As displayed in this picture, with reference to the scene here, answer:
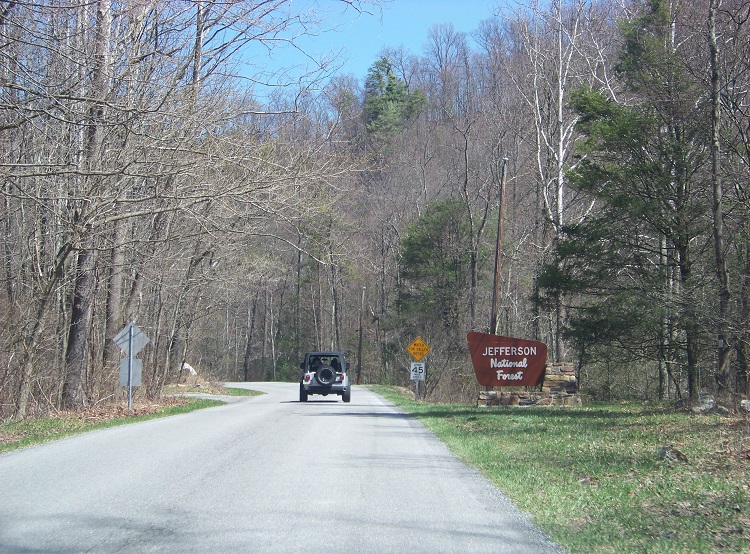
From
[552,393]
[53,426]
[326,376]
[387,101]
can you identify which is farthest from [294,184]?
[387,101]

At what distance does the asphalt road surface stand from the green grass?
81 cm

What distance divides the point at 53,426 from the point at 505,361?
12894mm

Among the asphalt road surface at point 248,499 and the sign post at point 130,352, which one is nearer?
the asphalt road surface at point 248,499

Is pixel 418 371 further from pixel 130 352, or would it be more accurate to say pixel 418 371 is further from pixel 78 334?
pixel 78 334

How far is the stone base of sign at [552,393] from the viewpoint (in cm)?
2420

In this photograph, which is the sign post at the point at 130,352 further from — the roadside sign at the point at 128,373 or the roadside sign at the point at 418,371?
the roadside sign at the point at 418,371

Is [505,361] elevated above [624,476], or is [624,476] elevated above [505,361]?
[505,361]

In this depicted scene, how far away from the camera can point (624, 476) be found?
1020cm

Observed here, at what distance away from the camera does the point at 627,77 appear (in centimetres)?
2539

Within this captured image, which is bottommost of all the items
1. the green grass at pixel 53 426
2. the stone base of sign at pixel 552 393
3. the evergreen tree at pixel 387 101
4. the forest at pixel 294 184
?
the green grass at pixel 53 426

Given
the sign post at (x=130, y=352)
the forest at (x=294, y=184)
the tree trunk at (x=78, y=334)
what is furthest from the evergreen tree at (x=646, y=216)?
the tree trunk at (x=78, y=334)

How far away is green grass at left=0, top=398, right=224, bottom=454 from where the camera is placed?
1383 centimetres

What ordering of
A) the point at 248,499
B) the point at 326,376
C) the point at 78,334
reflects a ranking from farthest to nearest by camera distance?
the point at 326,376 → the point at 78,334 → the point at 248,499

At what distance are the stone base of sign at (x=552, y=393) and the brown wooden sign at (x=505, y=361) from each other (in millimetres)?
636
